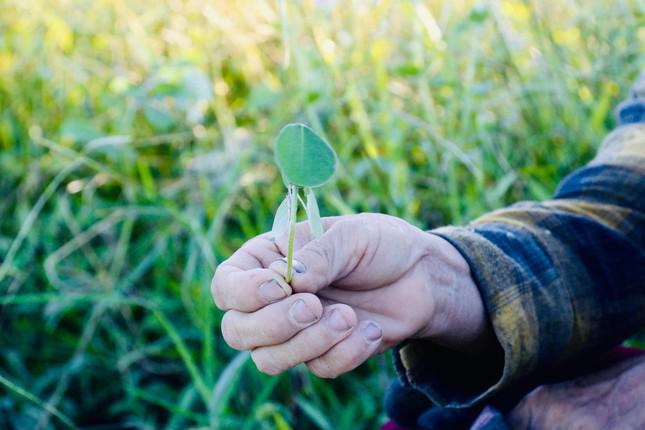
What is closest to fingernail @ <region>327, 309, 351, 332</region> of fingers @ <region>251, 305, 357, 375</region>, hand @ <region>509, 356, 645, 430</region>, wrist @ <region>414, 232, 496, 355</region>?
fingers @ <region>251, 305, 357, 375</region>

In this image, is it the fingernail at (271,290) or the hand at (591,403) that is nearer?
the fingernail at (271,290)

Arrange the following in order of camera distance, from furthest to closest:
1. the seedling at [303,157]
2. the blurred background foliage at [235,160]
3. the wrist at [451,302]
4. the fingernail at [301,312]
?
the blurred background foliage at [235,160], the wrist at [451,302], the fingernail at [301,312], the seedling at [303,157]

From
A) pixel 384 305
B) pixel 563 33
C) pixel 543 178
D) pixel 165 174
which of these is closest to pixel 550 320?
pixel 384 305

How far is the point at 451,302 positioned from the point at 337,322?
0.16 meters

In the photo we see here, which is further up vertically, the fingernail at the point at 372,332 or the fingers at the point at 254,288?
the fingers at the point at 254,288

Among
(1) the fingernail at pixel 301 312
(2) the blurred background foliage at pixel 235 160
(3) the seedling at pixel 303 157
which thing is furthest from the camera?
(2) the blurred background foliage at pixel 235 160

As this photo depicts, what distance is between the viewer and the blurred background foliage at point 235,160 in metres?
1.13

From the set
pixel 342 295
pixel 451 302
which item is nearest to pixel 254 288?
pixel 342 295

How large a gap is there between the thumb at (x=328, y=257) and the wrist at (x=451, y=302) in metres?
0.09

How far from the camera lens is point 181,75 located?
3.93 ft

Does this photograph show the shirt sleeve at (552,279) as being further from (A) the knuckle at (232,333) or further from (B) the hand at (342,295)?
(A) the knuckle at (232,333)

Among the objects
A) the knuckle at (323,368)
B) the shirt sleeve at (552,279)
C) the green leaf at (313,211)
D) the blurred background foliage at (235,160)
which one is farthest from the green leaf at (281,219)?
the blurred background foliage at (235,160)

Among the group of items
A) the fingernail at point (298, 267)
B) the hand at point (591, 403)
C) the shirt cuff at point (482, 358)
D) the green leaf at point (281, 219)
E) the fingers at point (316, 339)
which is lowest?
the hand at point (591, 403)

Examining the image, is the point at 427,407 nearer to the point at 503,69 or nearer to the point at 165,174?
the point at 503,69
